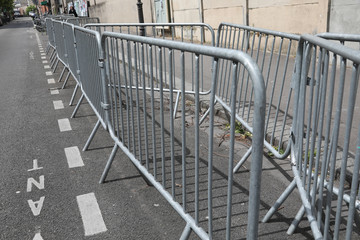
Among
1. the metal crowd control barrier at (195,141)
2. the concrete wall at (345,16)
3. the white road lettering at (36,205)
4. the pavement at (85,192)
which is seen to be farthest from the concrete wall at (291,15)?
the white road lettering at (36,205)

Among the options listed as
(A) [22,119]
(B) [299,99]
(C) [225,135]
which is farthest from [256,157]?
(A) [22,119]

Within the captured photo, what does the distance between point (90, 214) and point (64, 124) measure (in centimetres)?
284

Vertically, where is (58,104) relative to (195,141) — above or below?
below

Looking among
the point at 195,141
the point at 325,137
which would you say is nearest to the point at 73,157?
the point at 195,141

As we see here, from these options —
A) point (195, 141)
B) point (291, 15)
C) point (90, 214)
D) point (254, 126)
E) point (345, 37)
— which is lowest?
point (90, 214)

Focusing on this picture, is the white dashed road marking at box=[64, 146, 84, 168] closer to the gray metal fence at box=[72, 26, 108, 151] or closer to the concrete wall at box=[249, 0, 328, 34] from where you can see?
the gray metal fence at box=[72, 26, 108, 151]

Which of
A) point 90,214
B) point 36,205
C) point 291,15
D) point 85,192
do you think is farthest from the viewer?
point 291,15

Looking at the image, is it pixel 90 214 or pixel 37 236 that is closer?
pixel 37 236

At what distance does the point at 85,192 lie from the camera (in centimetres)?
346

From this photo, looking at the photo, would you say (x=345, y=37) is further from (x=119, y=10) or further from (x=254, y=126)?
(x=119, y=10)

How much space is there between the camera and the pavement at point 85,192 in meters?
2.86

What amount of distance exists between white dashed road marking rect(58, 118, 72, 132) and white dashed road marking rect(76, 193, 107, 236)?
2.22 m

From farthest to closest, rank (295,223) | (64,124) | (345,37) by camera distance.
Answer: (64,124), (295,223), (345,37)

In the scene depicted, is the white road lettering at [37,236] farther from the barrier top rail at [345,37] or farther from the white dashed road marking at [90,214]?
the barrier top rail at [345,37]
